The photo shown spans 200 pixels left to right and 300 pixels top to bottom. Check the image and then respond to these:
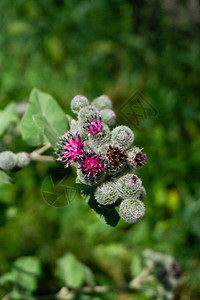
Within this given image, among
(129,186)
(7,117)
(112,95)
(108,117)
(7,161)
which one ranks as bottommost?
(129,186)

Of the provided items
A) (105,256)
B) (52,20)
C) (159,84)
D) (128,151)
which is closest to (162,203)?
(105,256)

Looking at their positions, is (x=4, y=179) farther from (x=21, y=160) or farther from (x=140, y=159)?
(x=140, y=159)

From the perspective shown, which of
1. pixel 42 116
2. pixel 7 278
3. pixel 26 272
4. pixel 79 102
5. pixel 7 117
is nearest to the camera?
pixel 79 102

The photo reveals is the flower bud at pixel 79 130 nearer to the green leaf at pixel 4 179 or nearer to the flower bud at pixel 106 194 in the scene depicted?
the flower bud at pixel 106 194

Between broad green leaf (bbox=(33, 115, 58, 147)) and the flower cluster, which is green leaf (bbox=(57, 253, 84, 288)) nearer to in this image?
the flower cluster

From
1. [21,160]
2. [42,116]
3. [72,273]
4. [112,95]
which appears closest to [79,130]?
[42,116]

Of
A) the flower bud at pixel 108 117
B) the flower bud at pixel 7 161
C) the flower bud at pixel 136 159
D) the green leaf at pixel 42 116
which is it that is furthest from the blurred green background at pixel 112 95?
the flower bud at pixel 136 159

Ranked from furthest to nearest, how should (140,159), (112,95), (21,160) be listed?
(112,95)
(21,160)
(140,159)

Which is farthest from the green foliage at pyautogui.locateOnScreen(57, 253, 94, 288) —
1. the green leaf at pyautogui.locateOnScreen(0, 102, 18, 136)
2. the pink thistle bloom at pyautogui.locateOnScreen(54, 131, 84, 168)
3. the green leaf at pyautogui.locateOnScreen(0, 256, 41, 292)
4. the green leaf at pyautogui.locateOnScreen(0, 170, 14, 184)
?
the pink thistle bloom at pyautogui.locateOnScreen(54, 131, 84, 168)
